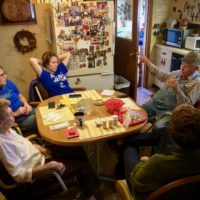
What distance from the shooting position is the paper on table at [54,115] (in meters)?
1.91

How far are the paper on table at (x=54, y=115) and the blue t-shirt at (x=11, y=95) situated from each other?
46cm

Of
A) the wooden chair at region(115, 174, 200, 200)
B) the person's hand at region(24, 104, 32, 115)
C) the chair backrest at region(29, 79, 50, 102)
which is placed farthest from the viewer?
the chair backrest at region(29, 79, 50, 102)

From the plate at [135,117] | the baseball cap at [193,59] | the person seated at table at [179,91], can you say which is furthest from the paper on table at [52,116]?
the baseball cap at [193,59]

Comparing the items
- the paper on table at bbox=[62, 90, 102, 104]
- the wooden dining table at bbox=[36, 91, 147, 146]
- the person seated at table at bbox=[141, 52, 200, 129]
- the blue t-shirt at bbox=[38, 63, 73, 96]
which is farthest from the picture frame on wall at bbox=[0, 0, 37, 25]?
the person seated at table at bbox=[141, 52, 200, 129]

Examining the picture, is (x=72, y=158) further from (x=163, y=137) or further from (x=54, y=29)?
(x=54, y=29)

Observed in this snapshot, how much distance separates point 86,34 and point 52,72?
69 cm

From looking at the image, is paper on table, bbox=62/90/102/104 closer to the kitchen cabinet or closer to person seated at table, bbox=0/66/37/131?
person seated at table, bbox=0/66/37/131

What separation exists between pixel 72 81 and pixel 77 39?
22.5 inches

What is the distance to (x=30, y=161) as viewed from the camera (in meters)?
1.57

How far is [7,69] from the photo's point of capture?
332 cm

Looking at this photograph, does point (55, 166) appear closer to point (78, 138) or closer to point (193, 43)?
point (78, 138)

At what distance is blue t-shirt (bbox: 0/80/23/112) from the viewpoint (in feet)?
7.81

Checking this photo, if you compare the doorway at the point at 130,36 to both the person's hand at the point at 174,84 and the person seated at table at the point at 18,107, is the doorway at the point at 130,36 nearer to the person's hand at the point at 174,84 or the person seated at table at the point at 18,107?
the person's hand at the point at 174,84

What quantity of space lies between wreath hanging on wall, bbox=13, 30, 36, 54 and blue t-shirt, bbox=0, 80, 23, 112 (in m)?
0.95
